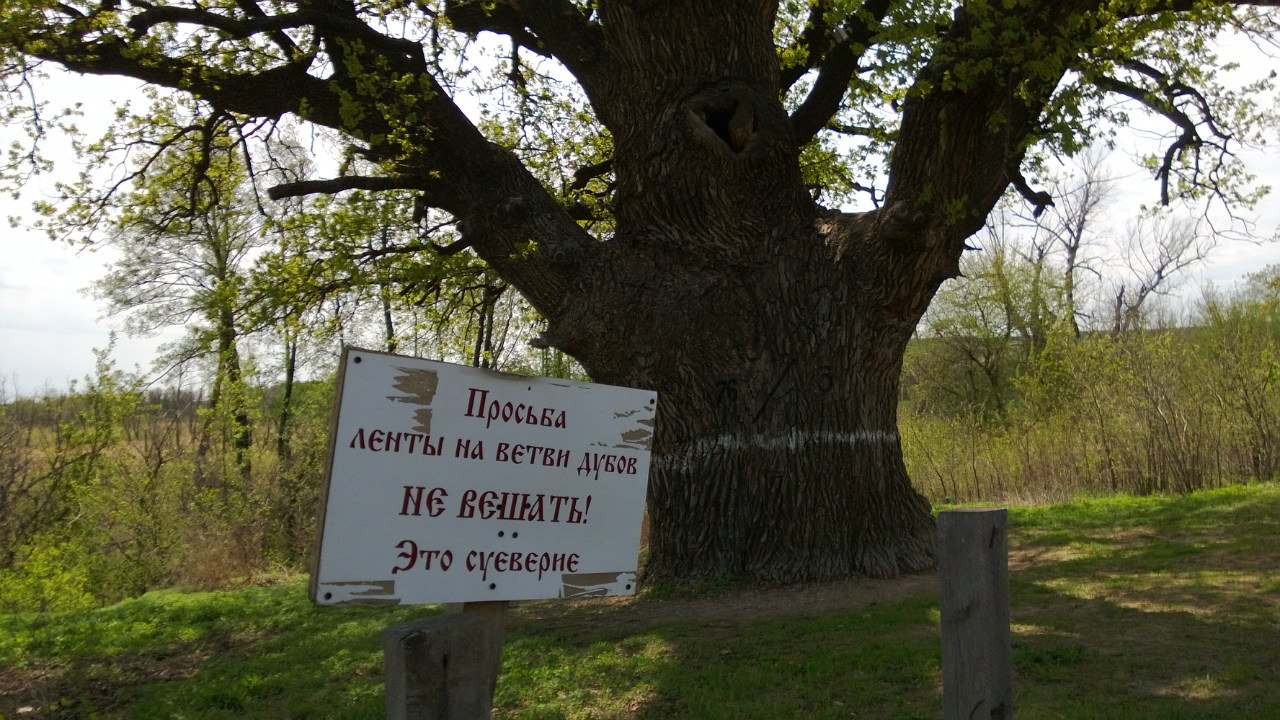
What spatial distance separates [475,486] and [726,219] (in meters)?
6.20

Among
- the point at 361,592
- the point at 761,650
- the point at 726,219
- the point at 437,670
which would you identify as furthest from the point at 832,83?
Result: the point at 437,670

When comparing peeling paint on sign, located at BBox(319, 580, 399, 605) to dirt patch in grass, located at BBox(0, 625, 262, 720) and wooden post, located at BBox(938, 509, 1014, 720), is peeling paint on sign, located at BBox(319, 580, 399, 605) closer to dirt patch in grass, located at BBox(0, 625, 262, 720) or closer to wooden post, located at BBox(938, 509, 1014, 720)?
wooden post, located at BBox(938, 509, 1014, 720)

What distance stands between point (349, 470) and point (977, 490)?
15.5 metres

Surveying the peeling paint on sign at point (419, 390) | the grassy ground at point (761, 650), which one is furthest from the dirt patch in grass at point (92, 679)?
the peeling paint on sign at point (419, 390)

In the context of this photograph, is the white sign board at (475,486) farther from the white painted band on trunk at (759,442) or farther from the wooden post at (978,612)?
the white painted band on trunk at (759,442)

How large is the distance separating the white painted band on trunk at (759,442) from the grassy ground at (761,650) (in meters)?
1.20

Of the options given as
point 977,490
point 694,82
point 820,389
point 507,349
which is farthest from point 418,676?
point 507,349

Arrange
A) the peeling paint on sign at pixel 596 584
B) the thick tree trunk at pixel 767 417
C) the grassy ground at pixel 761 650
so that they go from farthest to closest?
the thick tree trunk at pixel 767 417, the grassy ground at pixel 761 650, the peeling paint on sign at pixel 596 584

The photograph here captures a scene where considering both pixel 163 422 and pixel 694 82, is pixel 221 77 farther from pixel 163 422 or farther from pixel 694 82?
pixel 163 422

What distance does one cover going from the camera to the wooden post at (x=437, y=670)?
8.11ft

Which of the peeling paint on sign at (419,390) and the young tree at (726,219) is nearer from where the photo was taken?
the peeling paint on sign at (419,390)

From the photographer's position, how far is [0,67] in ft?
30.7

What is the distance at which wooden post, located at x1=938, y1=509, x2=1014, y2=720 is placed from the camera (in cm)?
316

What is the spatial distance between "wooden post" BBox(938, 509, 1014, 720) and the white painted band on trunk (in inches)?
218
